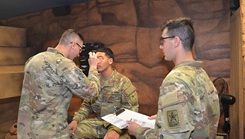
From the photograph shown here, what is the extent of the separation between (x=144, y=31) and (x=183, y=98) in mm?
2593

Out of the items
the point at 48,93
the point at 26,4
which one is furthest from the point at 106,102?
the point at 26,4

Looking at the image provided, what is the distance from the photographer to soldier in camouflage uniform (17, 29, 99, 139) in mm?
2016

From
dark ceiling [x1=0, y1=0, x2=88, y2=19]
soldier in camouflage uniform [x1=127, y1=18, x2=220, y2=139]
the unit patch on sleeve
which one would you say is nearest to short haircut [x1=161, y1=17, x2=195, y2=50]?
soldier in camouflage uniform [x1=127, y1=18, x2=220, y2=139]

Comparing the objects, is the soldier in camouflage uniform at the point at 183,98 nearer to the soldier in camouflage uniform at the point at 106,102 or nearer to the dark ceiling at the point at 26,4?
the soldier in camouflage uniform at the point at 106,102

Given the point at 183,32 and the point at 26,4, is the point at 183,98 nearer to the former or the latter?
the point at 183,32

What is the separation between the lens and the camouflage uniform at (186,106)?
128 centimetres

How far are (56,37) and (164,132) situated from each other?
362 centimetres

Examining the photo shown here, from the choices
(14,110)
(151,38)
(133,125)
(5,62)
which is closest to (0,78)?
(5,62)

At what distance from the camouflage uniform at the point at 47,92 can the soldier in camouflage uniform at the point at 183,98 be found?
0.73 m

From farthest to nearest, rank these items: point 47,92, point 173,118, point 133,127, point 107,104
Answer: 1. point 107,104
2. point 47,92
3. point 133,127
4. point 173,118

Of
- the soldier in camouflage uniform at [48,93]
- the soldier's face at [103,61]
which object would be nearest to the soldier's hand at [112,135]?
the soldier in camouflage uniform at [48,93]

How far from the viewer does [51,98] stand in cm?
203

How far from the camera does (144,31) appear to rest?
376cm

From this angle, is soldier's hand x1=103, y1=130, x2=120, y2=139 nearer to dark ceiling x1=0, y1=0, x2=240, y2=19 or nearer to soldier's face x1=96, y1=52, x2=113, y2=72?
soldier's face x1=96, y1=52, x2=113, y2=72
